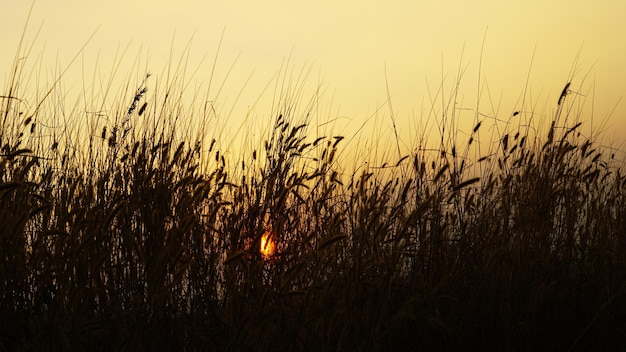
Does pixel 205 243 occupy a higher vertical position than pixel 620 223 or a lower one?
lower

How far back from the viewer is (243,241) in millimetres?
2957

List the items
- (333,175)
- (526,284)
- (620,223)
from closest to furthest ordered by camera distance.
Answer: (526,284) → (333,175) → (620,223)

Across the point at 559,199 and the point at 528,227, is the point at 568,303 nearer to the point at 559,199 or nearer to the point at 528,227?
the point at 528,227

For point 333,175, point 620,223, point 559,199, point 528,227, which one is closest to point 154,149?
point 333,175

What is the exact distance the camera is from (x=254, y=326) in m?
2.15

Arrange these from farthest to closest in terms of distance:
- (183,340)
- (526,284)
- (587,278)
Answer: (587,278), (526,284), (183,340)

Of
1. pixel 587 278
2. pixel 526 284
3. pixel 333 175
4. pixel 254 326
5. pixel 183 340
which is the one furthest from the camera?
pixel 333 175

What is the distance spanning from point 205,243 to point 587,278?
1640 millimetres

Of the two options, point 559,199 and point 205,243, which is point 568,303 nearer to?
point 559,199

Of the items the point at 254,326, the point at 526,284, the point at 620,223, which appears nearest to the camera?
the point at 254,326

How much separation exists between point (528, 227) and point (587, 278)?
0.33 meters

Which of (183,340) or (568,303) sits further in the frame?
(568,303)

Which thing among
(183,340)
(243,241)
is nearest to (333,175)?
(243,241)

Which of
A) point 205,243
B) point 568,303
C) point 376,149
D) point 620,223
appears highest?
point 376,149
